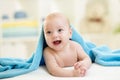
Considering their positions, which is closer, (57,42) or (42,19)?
(57,42)

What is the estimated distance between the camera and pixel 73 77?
0.91m

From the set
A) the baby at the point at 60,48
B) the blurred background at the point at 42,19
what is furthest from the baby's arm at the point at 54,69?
the blurred background at the point at 42,19

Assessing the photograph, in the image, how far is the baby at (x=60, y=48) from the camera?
3.35 ft

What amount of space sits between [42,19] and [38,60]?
5.36 feet

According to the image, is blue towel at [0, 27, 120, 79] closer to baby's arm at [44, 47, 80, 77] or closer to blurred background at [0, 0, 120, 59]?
baby's arm at [44, 47, 80, 77]

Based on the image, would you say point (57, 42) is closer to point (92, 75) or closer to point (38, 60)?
point (38, 60)

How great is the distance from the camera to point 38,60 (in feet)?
3.40

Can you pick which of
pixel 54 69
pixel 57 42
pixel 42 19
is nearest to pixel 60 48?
pixel 57 42

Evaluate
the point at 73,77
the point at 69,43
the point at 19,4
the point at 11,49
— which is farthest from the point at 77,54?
the point at 19,4

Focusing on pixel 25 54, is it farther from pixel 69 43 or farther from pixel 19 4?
pixel 69 43

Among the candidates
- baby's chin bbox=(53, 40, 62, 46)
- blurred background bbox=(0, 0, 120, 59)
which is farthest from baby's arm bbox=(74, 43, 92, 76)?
blurred background bbox=(0, 0, 120, 59)

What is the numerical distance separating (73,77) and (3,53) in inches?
A: 69.5

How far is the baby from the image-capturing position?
1021mm

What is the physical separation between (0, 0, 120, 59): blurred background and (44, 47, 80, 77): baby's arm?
1.51 meters
